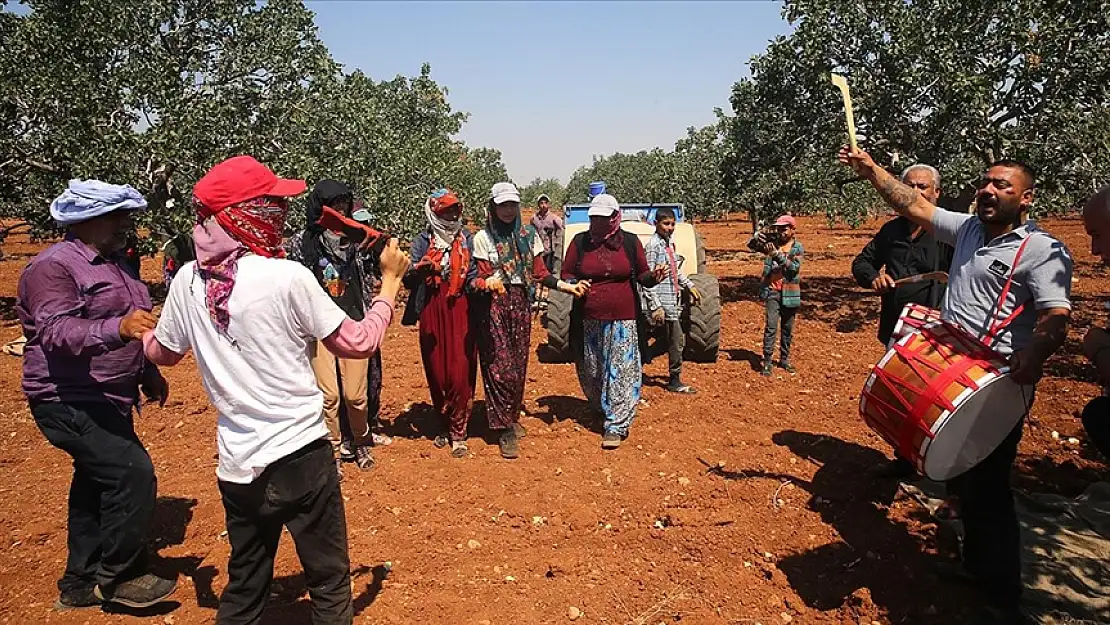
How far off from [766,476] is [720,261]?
48.6 feet

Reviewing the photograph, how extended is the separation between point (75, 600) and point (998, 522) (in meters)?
4.28

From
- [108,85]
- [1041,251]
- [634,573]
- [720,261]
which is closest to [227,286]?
[634,573]

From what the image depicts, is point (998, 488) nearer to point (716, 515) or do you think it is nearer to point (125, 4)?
point (716, 515)

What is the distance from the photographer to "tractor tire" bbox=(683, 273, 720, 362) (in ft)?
24.7

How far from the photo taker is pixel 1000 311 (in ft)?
9.53

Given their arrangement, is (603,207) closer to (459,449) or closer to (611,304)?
(611,304)

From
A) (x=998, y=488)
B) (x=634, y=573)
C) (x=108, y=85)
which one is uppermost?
(x=108, y=85)

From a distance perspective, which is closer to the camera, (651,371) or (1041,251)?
(1041,251)

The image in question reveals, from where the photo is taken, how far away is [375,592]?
11.3 ft

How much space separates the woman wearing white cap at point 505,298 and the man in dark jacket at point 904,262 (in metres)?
1.94

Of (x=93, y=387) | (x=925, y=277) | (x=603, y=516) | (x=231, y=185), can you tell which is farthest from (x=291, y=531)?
(x=925, y=277)

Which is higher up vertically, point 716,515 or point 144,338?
point 144,338

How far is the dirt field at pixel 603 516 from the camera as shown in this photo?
3.33 m

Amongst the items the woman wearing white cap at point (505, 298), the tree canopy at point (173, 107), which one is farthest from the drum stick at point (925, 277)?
the tree canopy at point (173, 107)
